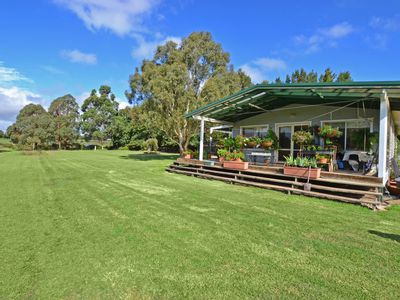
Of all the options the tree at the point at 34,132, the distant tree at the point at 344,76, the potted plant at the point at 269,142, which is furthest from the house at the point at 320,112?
the tree at the point at 34,132

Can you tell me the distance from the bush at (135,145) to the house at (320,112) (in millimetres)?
30875

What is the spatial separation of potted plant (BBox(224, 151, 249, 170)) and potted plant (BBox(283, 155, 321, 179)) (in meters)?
1.75

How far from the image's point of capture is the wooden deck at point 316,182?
6211mm

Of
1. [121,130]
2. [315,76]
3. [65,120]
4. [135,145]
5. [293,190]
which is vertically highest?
[315,76]

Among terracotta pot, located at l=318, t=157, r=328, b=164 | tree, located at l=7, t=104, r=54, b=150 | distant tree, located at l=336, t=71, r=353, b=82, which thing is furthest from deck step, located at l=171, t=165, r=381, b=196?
tree, located at l=7, t=104, r=54, b=150

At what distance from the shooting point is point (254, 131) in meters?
13.3

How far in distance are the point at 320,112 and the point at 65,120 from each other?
4763 cm

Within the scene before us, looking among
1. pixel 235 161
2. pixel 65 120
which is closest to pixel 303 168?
pixel 235 161

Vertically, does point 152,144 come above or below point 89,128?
below

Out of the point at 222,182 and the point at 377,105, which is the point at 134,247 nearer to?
the point at 222,182

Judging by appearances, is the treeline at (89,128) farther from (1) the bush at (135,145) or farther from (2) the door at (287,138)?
(2) the door at (287,138)

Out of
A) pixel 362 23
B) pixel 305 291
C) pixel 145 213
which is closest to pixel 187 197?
pixel 145 213

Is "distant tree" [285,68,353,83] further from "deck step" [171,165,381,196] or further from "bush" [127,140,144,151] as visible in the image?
"bush" [127,140,144,151]

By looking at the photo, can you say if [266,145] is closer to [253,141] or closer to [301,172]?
[253,141]
